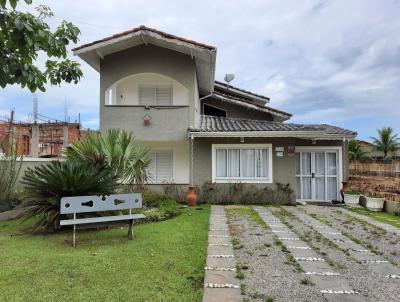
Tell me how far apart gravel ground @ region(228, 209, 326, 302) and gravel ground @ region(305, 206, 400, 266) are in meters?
2.41

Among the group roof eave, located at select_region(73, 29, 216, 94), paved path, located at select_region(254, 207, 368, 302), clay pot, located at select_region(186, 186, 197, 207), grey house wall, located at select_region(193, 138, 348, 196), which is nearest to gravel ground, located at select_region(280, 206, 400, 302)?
paved path, located at select_region(254, 207, 368, 302)

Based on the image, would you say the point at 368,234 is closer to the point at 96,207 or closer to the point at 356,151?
the point at 96,207

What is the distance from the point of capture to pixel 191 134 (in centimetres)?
1617

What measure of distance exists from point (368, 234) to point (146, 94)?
1287 centimetres

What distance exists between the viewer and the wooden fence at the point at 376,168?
16.3 meters

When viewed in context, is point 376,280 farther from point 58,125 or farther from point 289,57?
point 58,125

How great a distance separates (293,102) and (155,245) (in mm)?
23982

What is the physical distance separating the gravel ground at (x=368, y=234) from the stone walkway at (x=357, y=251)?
26 centimetres

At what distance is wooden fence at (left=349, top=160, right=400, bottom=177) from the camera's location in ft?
53.4

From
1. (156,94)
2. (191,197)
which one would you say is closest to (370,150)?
(156,94)

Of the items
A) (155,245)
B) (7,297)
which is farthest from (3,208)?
(7,297)

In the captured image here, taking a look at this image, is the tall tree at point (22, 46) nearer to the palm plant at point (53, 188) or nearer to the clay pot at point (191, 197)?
the palm plant at point (53, 188)

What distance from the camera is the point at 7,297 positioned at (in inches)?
207

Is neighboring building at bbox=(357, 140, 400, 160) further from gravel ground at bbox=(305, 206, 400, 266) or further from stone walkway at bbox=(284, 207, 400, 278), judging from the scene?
stone walkway at bbox=(284, 207, 400, 278)
